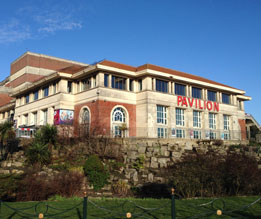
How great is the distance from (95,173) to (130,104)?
47.5 feet

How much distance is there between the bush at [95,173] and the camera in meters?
22.3

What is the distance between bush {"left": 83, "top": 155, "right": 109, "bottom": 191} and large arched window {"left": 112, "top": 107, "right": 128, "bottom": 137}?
9.84 metres

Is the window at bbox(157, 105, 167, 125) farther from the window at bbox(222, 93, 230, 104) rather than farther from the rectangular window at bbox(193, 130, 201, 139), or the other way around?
the window at bbox(222, 93, 230, 104)

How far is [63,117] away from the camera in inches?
1416

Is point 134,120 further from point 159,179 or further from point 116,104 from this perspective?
point 159,179

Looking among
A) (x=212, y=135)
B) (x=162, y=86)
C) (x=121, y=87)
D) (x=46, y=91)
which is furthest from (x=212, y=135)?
(x=46, y=91)

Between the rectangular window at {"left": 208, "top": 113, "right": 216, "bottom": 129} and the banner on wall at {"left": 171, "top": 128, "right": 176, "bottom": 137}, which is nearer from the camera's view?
the banner on wall at {"left": 171, "top": 128, "right": 176, "bottom": 137}

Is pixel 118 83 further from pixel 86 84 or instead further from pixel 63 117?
pixel 63 117

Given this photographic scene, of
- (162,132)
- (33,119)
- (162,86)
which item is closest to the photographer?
(162,132)

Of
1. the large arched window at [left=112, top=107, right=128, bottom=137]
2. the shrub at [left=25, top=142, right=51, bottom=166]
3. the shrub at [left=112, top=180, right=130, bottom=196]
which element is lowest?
the shrub at [left=112, top=180, right=130, bottom=196]

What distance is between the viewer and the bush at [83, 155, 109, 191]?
22297 mm

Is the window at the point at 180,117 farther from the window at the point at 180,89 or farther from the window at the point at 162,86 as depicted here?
the window at the point at 162,86

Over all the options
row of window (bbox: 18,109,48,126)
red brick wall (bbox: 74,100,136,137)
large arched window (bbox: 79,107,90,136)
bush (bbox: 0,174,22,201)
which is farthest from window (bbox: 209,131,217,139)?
bush (bbox: 0,174,22,201)

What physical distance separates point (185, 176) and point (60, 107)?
74.5 ft
